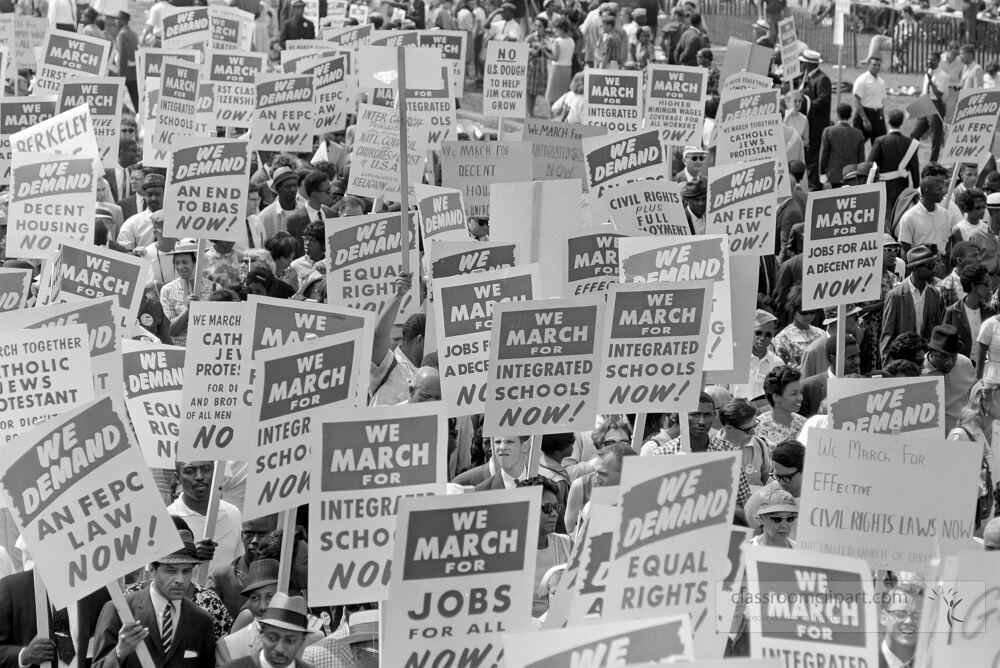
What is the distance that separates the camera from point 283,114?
719 inches

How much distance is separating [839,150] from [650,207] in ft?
27.1

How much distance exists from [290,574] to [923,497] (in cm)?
333

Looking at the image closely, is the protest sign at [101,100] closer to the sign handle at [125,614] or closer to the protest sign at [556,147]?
the protest sign at [556,147]

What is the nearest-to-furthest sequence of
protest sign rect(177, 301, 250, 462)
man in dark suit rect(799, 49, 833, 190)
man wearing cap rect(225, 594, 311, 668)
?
man wearing cap rect(225, 594, 311, 668) < protest sign rect(177, 301, 250, 462) < man in dark suit rect(799, 49, 833, 190)

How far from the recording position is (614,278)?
12.4 m

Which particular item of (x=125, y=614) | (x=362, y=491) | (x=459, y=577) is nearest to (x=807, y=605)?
(x=459, y=577)

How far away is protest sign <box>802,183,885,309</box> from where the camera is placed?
1283 centimetres

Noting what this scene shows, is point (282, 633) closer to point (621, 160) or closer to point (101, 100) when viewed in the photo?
point (621, 160)

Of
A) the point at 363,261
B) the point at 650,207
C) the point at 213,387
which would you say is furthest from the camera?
the point at 650,207

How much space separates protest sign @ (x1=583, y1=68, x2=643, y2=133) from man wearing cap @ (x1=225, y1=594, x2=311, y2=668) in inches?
431

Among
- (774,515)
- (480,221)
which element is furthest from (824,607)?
(480,221)

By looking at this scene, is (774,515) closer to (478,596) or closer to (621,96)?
(478,596)

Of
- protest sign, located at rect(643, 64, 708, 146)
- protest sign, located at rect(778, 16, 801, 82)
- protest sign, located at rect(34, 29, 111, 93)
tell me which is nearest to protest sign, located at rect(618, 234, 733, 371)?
protest sign, located at rect(643, 64, 708, 146)

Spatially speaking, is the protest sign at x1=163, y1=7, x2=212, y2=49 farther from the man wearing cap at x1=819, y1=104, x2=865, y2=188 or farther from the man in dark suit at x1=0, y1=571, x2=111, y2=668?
the man in dark suit at x1=0, y1=571, x2=111, y2=668
